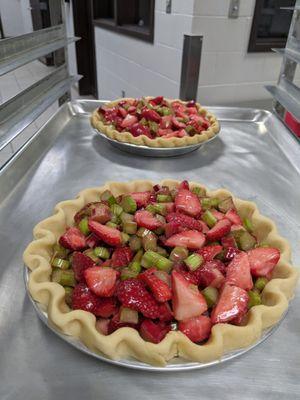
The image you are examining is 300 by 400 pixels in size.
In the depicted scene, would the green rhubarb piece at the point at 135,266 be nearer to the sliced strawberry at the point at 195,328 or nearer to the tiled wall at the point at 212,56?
the sliced strawberry at the point at 195,328

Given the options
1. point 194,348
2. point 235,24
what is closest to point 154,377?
point 194,348

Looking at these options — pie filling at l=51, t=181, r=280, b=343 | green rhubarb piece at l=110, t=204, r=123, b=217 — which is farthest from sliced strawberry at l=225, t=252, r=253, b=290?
green rhubarb piece at l=110, t=204, r=123, b=217

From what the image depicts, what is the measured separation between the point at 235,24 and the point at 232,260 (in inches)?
83.0

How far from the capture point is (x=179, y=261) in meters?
0.76

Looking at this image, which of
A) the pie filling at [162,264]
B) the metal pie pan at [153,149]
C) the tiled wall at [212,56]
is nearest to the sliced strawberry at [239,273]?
the pie filling at [162,264]

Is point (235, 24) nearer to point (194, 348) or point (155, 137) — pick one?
point (155, 137)

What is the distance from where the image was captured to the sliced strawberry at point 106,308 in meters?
0.67

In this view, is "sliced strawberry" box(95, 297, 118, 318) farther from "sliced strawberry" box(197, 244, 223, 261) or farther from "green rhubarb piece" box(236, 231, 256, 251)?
"green rhubarb piece" box(236, 231, 256, 251)

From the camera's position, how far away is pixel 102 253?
2.57 ft

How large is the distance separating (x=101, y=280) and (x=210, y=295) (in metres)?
0.22

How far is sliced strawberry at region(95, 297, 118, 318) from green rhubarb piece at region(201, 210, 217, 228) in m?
0.33

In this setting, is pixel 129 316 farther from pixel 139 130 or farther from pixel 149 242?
pixel 139 130

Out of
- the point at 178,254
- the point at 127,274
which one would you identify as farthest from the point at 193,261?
the point at 127,274

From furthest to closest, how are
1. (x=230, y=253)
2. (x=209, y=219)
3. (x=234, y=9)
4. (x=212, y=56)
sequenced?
(x=212, y=56) < (x=234, y=9) < (x=209, y=219) < (x=230, y=253)
